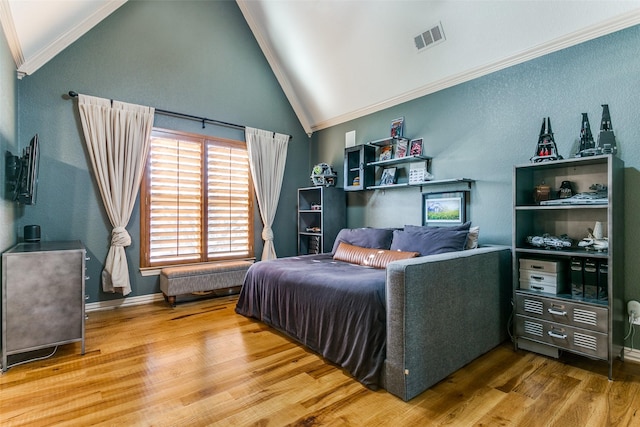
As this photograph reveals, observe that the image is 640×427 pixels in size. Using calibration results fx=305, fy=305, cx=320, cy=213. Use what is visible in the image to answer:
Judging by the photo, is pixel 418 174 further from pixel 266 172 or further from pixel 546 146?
pixel 266 172

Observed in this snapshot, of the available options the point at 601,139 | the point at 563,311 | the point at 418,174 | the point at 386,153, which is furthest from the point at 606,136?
the point at 386,153

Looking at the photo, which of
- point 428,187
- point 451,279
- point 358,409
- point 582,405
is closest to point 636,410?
point 582,405

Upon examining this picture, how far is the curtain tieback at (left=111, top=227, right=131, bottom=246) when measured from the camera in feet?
11.0

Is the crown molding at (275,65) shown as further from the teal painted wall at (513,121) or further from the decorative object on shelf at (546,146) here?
the decorative object on shelf at (546,146)

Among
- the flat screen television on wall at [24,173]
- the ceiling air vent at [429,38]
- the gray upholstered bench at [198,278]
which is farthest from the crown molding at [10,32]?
the ceiling air vent at [429,38]

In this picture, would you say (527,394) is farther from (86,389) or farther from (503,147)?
(86,389)

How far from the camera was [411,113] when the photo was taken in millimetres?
3650

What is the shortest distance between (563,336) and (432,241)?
3.58 ft

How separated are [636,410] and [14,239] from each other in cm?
457

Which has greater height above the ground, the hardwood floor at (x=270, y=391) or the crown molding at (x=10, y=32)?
the crown molding at (x=10, y=32)

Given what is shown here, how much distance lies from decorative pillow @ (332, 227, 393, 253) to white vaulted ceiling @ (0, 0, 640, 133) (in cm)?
167

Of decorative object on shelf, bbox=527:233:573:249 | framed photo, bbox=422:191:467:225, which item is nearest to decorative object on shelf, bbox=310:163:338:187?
framed photo, bbox=422:191:467:225

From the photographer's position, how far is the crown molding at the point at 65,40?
2.96m

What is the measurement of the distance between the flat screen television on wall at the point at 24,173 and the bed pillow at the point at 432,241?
10.2 feet
